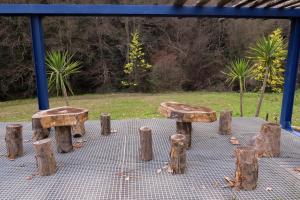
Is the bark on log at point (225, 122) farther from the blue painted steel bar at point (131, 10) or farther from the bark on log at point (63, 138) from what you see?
the bark on log at point (63, 138)

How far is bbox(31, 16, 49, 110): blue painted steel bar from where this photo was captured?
4.43m

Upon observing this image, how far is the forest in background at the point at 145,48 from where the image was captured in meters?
14.3

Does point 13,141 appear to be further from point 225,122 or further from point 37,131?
point 225,122

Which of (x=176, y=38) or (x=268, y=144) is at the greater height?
(x=176, y=38)

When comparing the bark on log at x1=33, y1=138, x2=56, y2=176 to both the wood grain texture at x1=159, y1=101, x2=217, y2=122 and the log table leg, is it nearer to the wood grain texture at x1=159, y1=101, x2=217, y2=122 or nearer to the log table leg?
the log table leg

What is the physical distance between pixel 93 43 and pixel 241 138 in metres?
11.8

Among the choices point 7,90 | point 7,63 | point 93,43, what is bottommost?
point 7,90

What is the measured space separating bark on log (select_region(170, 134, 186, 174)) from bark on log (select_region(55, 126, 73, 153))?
1.35 metres

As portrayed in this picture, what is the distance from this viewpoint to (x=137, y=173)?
3.24 meters

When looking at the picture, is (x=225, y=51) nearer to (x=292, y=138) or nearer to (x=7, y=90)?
(x=7, y=90)

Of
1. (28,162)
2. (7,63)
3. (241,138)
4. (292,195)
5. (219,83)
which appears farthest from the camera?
(219,83)

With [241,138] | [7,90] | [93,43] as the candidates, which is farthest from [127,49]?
[241,138]

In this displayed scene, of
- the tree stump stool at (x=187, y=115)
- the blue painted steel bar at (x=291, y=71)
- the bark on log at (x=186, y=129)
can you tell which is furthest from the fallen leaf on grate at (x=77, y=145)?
the blue painted steel bar at (x=291, y=71)

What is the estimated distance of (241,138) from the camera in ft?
14.4
